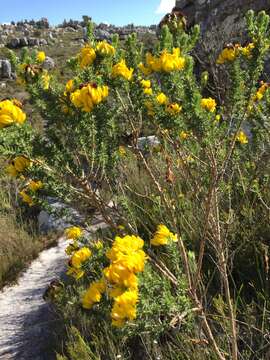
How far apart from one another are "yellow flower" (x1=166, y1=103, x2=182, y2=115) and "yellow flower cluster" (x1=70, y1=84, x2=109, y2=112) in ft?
1.27

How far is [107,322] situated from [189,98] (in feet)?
5.12

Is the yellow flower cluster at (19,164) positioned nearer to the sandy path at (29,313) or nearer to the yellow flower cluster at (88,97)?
the yellow flower cluster at (88,97)

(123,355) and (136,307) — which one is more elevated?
(136,307)

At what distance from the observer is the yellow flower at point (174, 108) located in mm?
1847

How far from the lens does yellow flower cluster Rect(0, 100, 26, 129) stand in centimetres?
149

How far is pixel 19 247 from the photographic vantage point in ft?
15.4

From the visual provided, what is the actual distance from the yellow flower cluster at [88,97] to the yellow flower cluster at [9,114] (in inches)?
8.6

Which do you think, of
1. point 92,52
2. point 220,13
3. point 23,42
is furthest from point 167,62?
point 23,42

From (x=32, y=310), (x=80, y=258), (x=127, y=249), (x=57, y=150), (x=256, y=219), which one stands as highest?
(x=57, y=150)

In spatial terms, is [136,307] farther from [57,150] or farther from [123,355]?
[123,355]

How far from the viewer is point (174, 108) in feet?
6.08

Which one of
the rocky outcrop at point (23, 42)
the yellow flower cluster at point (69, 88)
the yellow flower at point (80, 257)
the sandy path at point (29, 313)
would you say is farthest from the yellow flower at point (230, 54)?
the rocky outcrop at point (23, 42)

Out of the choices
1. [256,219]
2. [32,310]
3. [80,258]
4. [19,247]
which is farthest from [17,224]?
[80,258]

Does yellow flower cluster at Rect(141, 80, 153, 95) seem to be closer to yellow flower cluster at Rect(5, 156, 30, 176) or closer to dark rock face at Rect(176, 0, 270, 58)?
yellow flower cluster at Rect(5, 156, 30, 176)
